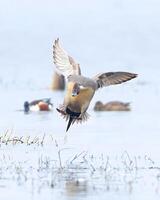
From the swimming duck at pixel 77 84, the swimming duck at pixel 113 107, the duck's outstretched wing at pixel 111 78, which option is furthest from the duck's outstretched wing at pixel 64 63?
the swimming duck at pixel 113 107

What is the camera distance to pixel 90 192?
36.6 feet

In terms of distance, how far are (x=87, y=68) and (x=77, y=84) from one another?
1164 inches

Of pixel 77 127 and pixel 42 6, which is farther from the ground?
pixel 42 6

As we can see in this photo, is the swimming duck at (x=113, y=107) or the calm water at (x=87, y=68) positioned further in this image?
the swimming duck at (x=113, y=107)

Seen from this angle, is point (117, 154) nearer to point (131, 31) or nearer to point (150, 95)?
point (150, 95)

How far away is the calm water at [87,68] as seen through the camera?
48.1 feet

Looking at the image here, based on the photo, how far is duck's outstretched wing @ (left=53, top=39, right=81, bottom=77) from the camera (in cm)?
1336

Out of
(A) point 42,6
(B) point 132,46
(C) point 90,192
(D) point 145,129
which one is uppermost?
(A) point 42,6

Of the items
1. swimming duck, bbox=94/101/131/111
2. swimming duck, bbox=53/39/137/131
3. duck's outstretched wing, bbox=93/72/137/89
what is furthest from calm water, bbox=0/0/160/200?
duck's outstretched wing, bbox=93/72/137/89

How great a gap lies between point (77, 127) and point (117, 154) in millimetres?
4361

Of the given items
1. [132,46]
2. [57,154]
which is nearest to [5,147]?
[57,154]

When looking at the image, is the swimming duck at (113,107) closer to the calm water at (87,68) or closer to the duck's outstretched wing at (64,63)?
the calm water at (87,68)

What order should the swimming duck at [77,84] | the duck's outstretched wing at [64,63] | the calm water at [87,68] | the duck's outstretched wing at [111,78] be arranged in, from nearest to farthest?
the swimming duck at [77,84] → the duck's outstretched wing at [111,78] → the duck's outstretched wing at [64,63] → the calm water at [87,68]

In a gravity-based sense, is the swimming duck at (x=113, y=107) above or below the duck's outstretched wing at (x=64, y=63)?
above
